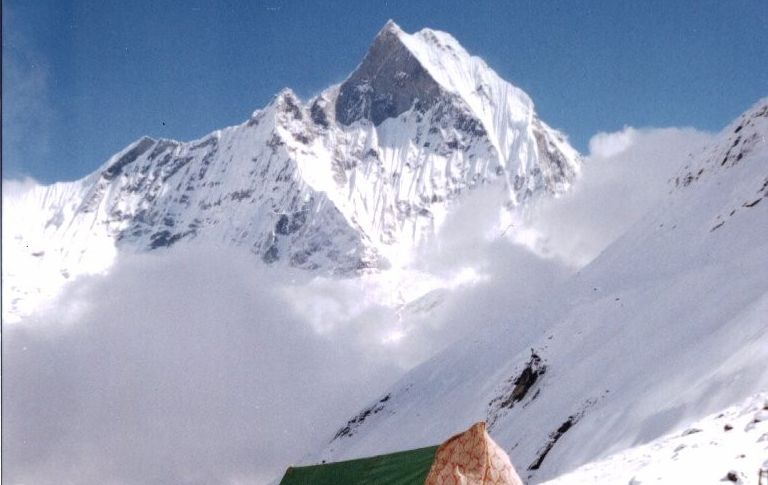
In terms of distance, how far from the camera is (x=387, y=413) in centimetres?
5838

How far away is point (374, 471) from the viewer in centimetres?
2155

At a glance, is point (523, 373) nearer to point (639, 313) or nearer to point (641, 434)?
point (639, 313)

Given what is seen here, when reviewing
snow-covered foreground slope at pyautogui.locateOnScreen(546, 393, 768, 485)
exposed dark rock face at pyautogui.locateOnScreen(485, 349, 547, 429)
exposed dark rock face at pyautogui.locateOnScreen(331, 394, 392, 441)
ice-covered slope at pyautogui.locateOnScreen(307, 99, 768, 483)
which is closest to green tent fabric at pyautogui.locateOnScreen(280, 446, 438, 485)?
ice-covered slope at pyautogui.locateOnScreen(307, 99, 768, 483)

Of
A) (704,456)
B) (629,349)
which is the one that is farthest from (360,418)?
(704,456)

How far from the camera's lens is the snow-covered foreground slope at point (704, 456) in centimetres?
1102

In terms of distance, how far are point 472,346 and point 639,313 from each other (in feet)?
79.4

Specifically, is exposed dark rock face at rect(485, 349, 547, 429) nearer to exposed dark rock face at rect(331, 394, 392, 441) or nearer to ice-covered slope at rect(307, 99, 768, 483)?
ice-covered slope at rect(307, 99, 768, 483)

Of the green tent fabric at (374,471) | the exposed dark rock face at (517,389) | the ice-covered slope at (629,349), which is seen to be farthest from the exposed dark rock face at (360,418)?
the green tent fabric at (374,471)

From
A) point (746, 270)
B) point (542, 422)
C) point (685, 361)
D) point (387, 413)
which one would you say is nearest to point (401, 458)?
point (685, 361)

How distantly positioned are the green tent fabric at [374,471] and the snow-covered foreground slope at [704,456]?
4707 mm

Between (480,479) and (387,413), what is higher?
(387,413)

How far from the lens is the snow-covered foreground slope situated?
434 inches

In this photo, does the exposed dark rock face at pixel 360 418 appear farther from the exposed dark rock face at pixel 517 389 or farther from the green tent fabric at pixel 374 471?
the green tent fabric at pixel 374 471

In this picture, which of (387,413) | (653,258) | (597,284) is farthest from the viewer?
(387,413)
